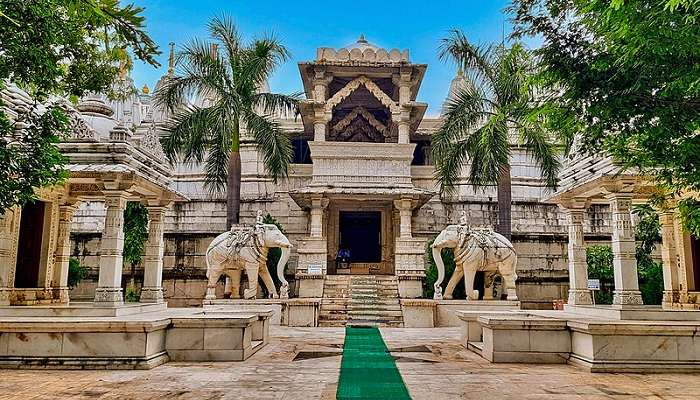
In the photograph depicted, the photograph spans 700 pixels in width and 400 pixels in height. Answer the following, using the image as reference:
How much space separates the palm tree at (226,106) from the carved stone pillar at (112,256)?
636cm

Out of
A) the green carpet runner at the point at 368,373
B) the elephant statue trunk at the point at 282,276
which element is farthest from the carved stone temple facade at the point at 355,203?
the green carpet runner at the point at 368,373

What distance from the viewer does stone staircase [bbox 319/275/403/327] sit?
1421 cm

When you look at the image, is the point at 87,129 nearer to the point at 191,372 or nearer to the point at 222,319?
the point at 222,319

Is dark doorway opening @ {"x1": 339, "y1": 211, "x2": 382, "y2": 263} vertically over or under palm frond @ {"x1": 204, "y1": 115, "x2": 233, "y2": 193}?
under

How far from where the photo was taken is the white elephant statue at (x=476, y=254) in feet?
47.2

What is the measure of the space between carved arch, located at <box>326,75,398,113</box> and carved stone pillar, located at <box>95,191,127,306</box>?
1074cm

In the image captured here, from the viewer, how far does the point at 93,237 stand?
19.1 meters

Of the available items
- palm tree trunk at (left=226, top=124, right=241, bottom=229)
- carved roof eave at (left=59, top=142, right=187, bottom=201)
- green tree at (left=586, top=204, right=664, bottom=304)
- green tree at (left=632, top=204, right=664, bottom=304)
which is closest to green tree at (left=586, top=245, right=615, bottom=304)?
green tree at (left=586, top=204, right=664, bottom=304)

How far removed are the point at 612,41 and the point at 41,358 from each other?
7.63 metres

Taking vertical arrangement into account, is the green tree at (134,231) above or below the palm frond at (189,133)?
below

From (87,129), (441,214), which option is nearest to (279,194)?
(441,214)

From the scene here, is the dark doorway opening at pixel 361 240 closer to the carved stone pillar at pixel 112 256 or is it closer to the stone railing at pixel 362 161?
the stone railing at pixel 362 161

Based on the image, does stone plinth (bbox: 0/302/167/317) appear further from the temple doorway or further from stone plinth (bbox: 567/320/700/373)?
the temple doorway

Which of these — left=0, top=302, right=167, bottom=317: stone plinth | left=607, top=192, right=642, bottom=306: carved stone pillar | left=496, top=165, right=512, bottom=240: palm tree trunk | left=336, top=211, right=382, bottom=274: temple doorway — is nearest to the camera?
left=0, top=302, right=167, bottom=317: stone plinth
